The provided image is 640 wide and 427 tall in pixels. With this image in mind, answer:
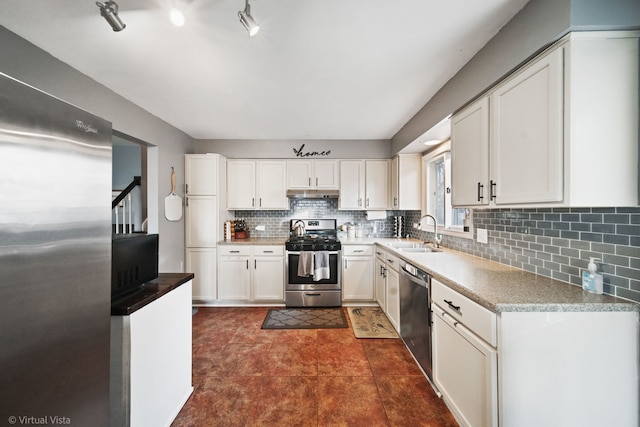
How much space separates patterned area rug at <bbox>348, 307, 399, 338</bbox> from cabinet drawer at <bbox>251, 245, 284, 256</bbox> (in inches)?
49.0

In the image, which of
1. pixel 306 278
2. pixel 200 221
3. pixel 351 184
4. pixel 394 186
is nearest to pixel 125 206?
pixel 200 221

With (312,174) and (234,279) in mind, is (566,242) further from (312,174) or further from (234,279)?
(234,279)

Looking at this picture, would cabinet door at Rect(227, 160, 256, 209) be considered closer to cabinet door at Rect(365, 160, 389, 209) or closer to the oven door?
the oven door

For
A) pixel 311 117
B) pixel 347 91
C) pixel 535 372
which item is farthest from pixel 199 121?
pixel 535 372

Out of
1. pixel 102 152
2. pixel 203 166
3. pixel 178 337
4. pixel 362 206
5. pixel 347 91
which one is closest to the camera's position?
pixel 102 152

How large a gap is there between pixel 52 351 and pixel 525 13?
252 centimetres

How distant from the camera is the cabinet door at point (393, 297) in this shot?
106 inches

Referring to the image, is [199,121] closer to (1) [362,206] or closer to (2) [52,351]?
(1) [362,206]

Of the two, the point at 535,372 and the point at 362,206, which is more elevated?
the point at 362,206

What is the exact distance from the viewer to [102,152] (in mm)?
1063

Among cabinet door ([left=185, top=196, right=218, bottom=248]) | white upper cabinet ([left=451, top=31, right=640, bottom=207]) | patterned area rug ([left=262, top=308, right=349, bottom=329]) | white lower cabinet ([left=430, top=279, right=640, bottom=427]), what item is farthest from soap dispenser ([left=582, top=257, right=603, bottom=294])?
cabinet door ([left=185, top=196, right=218, bottom=248])

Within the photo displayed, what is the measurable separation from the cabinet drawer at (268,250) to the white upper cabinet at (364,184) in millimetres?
1110

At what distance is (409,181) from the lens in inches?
140

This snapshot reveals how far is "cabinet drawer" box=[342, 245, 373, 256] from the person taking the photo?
354 cm
